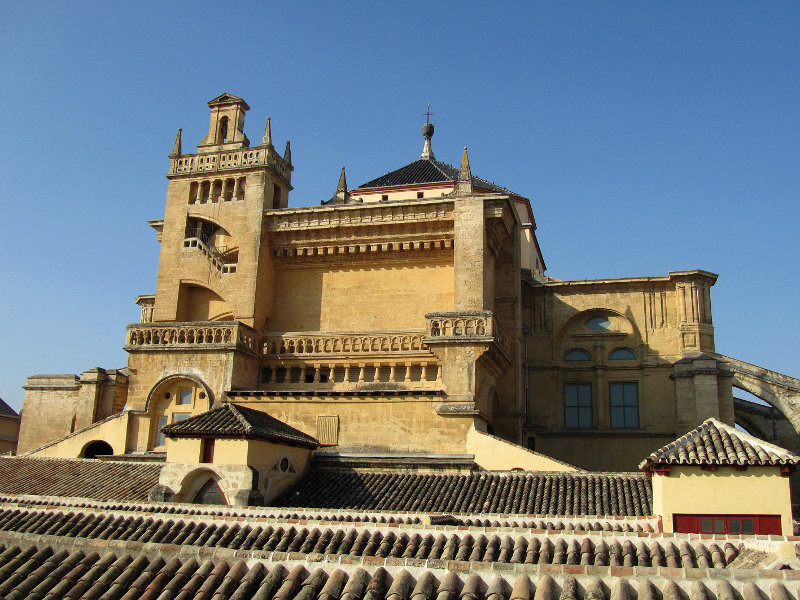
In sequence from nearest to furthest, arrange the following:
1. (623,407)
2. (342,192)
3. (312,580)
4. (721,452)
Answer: (312,580) → (721,452) → (623,407) → (342,192)

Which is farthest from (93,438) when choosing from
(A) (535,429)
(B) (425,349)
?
(A) (535,429)

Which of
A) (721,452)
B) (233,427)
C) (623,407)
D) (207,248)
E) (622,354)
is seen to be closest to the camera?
(721,452)

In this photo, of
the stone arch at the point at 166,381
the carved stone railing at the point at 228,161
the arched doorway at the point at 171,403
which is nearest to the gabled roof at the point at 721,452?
the stone arch at the point at 166,381

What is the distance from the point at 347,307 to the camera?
96.4 ft

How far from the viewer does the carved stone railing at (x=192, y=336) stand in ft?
87.6

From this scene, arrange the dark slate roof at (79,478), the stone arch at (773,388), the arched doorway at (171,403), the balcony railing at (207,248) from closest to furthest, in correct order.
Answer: the dark slate roof at (79,478), the arched doorway at (171,403), the stone arch at (773,388), the balcony railing at (207,248)

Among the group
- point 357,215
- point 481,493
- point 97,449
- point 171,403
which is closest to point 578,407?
point 357,215

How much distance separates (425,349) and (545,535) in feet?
51.0

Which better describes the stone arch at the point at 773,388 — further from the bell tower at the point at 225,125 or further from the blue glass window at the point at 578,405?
the bell tower at the point at 225,125

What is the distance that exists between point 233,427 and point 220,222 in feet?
36.8

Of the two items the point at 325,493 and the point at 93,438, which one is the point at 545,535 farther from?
the point at 93,438

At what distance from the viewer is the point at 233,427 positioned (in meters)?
21.0

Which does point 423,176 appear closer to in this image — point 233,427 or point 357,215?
point 357,215

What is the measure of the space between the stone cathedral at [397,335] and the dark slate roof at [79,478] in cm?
190
